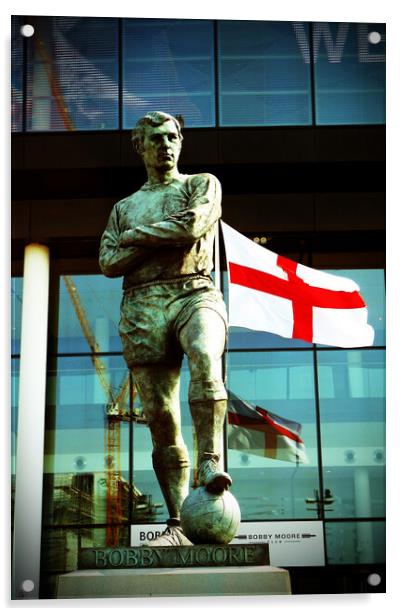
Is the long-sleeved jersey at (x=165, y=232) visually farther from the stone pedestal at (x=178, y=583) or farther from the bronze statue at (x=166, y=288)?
the stone pedestal at (x=178, y=583)

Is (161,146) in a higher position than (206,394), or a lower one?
higher

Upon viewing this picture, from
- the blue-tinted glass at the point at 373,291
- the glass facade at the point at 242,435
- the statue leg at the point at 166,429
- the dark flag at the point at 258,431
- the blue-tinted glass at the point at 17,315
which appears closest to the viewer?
the statue leg at the point at 166,429

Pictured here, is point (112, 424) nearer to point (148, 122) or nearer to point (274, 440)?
point (274, 440)

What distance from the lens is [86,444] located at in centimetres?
1325

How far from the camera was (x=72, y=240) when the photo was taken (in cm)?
1246

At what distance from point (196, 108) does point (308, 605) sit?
259 inches

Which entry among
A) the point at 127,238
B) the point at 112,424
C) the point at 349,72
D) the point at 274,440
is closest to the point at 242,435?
the point at 274,440

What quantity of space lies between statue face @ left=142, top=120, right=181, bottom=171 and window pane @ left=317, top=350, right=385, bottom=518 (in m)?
6.91

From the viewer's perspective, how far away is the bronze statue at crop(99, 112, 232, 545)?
6086 millimetres

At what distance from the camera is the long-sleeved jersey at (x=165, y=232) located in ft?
20.0

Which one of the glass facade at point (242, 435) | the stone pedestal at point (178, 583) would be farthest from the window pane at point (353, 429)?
the stone pedestal at point (178, 583)

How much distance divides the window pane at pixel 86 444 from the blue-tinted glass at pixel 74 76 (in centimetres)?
385

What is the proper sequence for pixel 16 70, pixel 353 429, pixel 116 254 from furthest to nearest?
pixel 353 429
pixel 16 70
pixel 116 254

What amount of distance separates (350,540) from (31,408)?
4.14 metres
